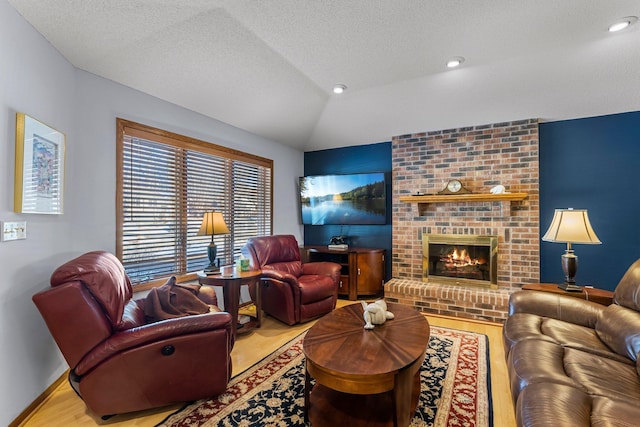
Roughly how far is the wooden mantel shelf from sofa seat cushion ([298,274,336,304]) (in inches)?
65.9

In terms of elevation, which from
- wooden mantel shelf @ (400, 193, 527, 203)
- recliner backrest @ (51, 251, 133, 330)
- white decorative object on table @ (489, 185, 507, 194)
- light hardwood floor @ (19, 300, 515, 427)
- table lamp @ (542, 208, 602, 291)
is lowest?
light hardwood floor @ (19, 300, 515, 427)

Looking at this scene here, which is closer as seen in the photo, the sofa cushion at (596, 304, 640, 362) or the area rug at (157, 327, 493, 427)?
the sofa cushion at (596, 304, 640, 362)

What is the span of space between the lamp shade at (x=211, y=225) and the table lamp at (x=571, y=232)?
320cm

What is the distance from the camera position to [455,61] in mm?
2908

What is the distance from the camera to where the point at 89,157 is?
251cm

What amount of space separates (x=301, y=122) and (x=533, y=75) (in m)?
2.82

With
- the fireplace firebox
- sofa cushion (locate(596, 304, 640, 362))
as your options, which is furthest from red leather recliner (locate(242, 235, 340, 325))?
sofa cushion (locate(596, 304, 640, 362))

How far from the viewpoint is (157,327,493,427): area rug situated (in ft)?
5.87

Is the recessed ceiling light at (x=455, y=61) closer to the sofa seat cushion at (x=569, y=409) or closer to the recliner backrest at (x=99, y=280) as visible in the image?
the sofa seat cushion at (x=569, y=409)

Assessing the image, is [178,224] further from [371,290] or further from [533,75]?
[533,75]

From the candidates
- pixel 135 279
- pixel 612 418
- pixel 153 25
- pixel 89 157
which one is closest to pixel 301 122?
pixel 153 25

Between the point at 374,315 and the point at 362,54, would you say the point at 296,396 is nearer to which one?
the point at 374,315

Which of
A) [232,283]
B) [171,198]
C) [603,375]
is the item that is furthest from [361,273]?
[603,375]

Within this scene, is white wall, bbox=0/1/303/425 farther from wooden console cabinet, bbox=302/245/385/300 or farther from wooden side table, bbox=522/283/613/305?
wooden side table, bbox=522/283/613/305
